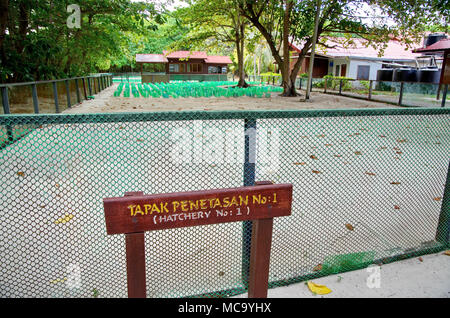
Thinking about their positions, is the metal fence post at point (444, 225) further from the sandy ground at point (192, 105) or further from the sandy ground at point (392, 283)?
the sandy ground at point (192, 105)

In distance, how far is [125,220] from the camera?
1.51 meters

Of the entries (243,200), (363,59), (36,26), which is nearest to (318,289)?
(243,200)

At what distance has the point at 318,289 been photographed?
96.3 inches

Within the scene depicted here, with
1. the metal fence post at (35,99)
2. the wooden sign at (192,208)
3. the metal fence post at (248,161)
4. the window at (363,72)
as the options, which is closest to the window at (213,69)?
the window at (363,72)

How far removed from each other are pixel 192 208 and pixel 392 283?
1.92m

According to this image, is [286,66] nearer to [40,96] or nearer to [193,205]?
[40,96]

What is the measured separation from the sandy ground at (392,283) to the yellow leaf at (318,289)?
0.03 metres

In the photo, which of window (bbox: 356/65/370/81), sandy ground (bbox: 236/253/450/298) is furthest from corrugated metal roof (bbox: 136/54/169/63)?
sandy ground (bbox: 236/253/450/298)

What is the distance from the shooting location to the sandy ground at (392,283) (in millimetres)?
2410

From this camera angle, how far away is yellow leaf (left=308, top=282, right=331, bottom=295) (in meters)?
2.41
